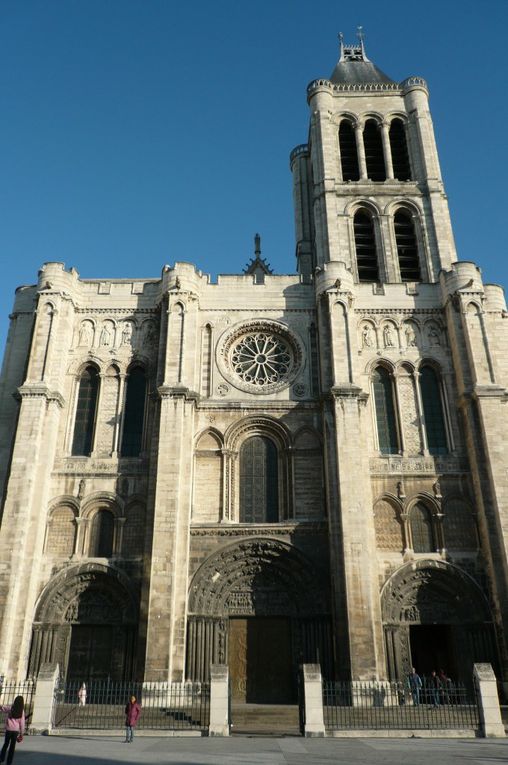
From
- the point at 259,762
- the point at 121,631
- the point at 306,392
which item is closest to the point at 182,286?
the point at 306,392

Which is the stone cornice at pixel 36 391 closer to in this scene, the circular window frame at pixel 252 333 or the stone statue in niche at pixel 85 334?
the stone statue in niche at pixel 85 334

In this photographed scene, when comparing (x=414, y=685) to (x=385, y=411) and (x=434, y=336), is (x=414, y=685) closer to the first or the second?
(x=385, y=411)

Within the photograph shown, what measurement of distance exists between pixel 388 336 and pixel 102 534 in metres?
12.9

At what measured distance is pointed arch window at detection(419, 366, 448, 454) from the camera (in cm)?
2352

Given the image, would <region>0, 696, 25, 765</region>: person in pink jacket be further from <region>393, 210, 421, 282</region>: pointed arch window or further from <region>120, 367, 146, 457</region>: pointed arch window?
<region>393, 210, 421, 282</region>: pointed arch window

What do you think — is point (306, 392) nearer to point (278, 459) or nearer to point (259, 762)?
point (278, 459)

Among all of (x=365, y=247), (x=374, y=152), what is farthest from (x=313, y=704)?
(x=374, y=152)

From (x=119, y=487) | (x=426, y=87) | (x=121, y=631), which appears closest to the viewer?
(x=121, y=631)

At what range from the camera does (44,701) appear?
15500 mm

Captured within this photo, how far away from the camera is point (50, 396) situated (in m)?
22.8

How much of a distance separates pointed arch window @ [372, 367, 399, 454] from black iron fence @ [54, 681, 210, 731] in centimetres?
1012

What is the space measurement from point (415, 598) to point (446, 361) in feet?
28.9

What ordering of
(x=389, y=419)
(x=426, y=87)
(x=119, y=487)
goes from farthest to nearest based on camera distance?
(x=426, y=87) → (x=389, y=419) → (x=119, y=487)

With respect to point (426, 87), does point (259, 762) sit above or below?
below
